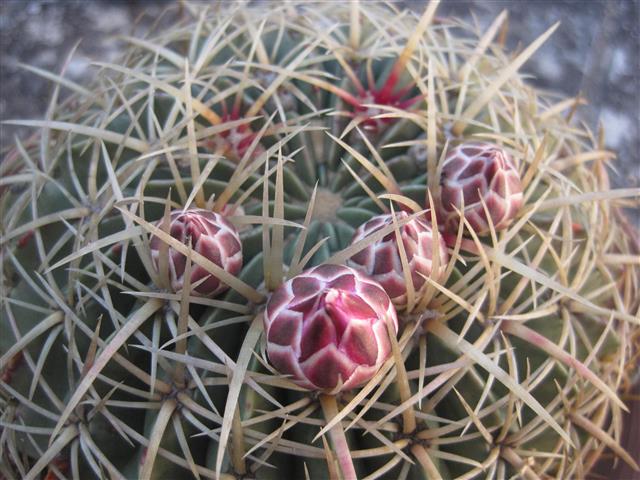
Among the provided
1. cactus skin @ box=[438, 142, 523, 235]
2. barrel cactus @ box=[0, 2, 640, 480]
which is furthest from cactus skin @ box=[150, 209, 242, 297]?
cactus skin @ box=[438, 142, 523, 235]

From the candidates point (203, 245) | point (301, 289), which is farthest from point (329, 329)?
point (203, 245)

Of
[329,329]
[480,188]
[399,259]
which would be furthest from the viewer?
[480,188]

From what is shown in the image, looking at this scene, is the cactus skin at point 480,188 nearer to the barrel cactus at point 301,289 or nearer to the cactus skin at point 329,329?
the barrel cactus at point 301,289

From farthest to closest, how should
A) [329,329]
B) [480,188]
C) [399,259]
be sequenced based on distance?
[480,188] → [399,259] → [329,329]

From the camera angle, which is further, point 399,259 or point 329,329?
point 399,259

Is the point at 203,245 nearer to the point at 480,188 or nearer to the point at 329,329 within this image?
the point at 329,329

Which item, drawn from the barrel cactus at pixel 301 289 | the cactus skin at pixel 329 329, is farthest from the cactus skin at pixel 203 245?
the cactus skin at pixel 329 329

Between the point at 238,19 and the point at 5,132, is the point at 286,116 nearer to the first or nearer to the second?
the point at 238,19
